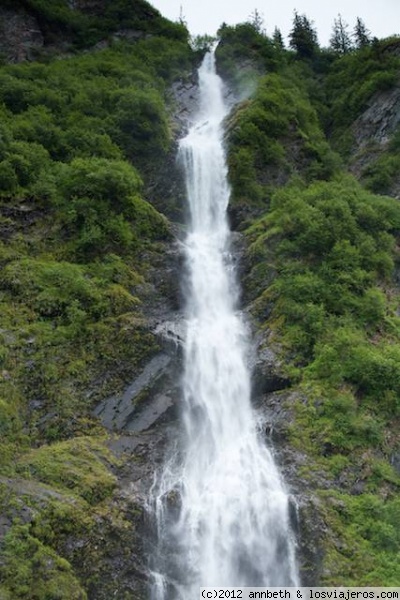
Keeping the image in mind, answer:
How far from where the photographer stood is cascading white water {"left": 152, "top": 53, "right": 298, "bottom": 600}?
491 inches

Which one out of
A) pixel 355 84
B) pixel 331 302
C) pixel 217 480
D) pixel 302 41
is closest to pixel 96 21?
pixel 302 41

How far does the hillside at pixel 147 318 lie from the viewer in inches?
486

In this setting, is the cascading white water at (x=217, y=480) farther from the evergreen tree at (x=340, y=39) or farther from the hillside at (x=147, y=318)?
the evergreen tree at (x=340, y=39)

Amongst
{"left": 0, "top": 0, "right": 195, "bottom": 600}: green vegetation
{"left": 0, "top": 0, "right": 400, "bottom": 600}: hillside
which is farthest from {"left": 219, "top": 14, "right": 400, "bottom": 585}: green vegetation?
{"left": 0, "top": 0, "right": 195, "bottom": 600}: green vegetation

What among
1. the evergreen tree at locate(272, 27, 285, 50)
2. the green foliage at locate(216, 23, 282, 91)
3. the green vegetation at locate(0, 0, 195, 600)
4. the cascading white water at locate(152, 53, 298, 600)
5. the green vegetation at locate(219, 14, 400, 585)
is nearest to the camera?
the green vegetation at locate(0, 0, 195, 600)

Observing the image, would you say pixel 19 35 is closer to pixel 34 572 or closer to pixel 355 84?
pixel 355 84

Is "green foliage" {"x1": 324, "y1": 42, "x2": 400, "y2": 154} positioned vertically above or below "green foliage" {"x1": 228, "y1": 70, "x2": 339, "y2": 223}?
above

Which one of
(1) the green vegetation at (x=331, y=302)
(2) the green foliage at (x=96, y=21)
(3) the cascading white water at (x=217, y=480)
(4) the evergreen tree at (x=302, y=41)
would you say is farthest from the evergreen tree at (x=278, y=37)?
(3) the cascading white water at (x=217, y=480)

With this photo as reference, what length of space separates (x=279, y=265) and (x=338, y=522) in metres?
9.18

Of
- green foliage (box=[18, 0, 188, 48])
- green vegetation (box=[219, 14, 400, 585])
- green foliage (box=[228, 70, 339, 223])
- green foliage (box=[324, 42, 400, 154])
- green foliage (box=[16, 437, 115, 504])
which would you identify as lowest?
green foliage (box=[16, 437, 115, 504])

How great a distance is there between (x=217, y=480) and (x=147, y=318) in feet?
18.9

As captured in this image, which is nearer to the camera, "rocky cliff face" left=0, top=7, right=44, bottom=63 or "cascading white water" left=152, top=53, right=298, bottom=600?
"cascading white water" left=152, top=53, right=298, bottom=600

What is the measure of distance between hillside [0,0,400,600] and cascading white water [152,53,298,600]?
0.44m

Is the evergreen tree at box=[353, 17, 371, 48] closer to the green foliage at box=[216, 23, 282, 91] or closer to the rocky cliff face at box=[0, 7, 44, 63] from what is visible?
the green foliage at box=[216, 23, 282, 91]
